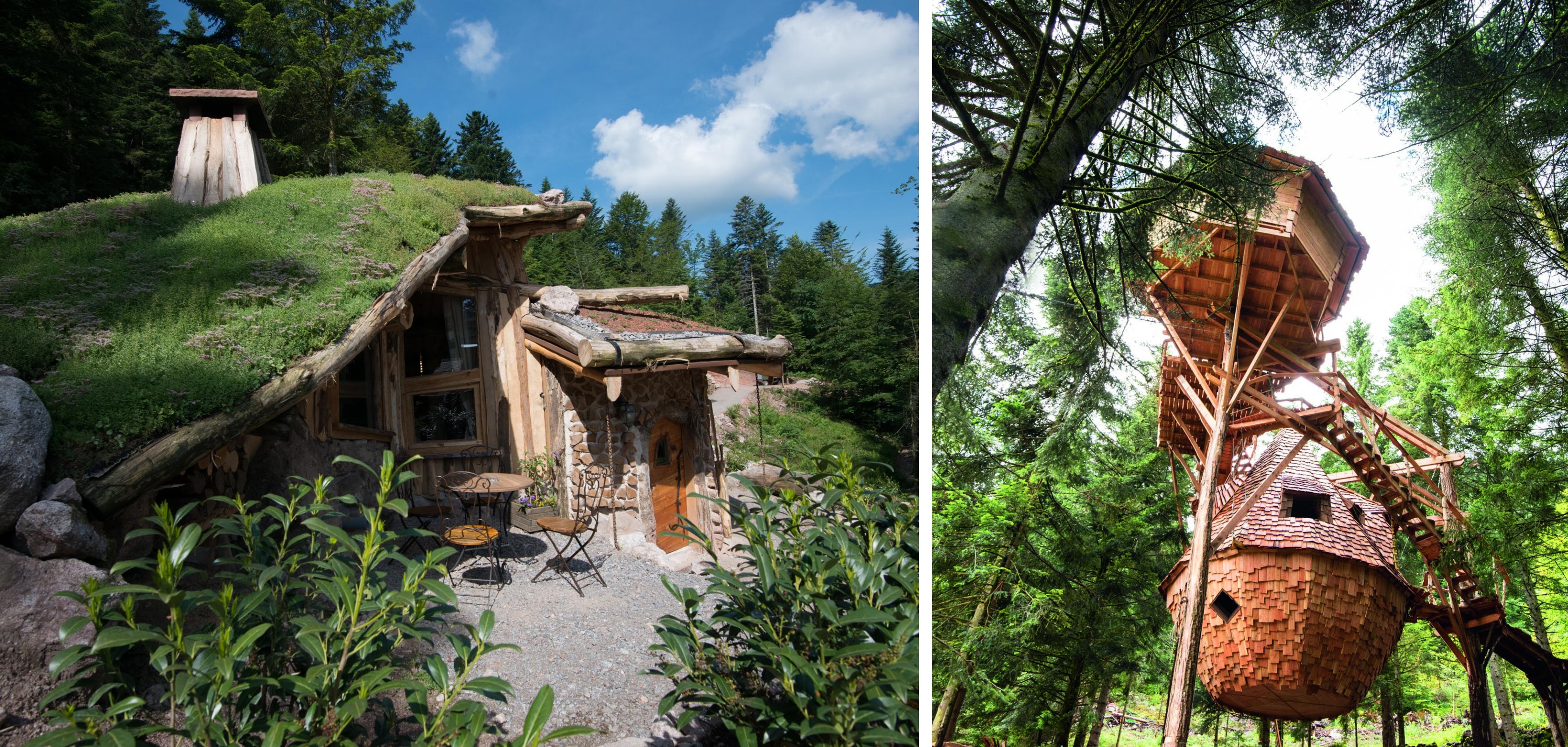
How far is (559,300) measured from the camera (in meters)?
7.92

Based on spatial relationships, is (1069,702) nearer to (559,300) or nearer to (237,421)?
(237,421)

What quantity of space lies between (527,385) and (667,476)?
1699 mm

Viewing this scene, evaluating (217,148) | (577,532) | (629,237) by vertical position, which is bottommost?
(577,532)

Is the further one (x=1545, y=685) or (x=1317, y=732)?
(x=1317, y=732)

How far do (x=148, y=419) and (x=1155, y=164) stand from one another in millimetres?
3751

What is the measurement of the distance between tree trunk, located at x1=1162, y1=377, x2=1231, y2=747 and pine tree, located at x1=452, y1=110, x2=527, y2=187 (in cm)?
2030

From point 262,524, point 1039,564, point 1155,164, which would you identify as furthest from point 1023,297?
point 262,524

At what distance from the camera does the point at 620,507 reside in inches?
284

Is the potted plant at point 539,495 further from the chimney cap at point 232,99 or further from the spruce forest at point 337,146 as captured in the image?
the spruce forest at point 337,146

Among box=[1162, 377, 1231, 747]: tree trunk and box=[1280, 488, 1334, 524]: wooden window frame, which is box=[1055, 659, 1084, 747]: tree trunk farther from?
box=[1280, 488, 1334, 524]: wooden window frame

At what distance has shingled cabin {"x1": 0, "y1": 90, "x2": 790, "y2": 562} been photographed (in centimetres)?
353

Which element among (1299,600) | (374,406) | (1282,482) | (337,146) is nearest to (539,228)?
(374,406)

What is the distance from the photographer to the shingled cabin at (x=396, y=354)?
353 cm

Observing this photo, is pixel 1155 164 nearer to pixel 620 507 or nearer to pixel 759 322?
pixel 620 507
